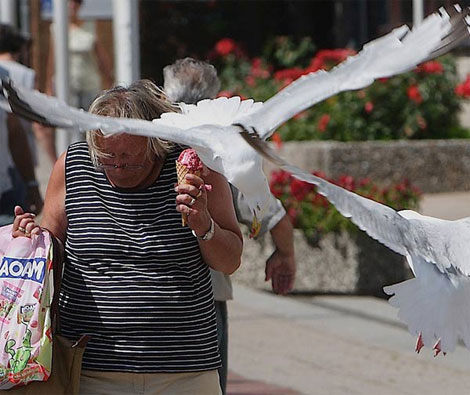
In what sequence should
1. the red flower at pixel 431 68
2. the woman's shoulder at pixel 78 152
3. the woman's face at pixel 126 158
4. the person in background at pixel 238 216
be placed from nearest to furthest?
1. the woman's face at pixel 126 158
2. the woman's shoulder at pixel 78 152
3. the person in background at pixel 238 216
4. the red flower at pixel 431 68

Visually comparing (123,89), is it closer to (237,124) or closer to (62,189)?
(62,189)

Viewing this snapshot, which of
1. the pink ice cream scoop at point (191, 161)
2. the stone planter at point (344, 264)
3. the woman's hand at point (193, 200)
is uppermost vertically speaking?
the pink ice cream scoop at point (191, 161)

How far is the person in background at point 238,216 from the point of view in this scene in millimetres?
4594

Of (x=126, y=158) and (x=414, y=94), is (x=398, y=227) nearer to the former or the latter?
(x=126, y=158)

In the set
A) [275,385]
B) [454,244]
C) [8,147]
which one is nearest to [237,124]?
[454,244]

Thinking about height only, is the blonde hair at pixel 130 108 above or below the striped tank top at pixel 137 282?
above

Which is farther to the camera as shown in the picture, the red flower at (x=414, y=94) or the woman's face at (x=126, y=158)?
the red flower at (x=414, y=94)

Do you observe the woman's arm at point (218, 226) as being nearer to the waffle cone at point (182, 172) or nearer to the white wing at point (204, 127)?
the waffle cone at point (182, 172)

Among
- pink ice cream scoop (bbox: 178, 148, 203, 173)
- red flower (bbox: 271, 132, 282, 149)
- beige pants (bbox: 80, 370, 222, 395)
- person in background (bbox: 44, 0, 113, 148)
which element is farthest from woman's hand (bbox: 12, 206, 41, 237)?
person in background (bbox: 44, 0, 113, 148)

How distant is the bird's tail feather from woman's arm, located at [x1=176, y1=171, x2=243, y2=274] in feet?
1.83

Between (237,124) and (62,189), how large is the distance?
924mm

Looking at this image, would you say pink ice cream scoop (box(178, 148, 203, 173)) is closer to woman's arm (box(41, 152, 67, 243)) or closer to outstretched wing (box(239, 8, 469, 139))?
outstretched wing (box(239, 8, 469, 139))

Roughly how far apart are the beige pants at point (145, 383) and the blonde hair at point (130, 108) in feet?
2.08

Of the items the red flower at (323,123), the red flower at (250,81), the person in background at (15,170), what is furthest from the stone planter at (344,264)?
the red flower at (250,81)
